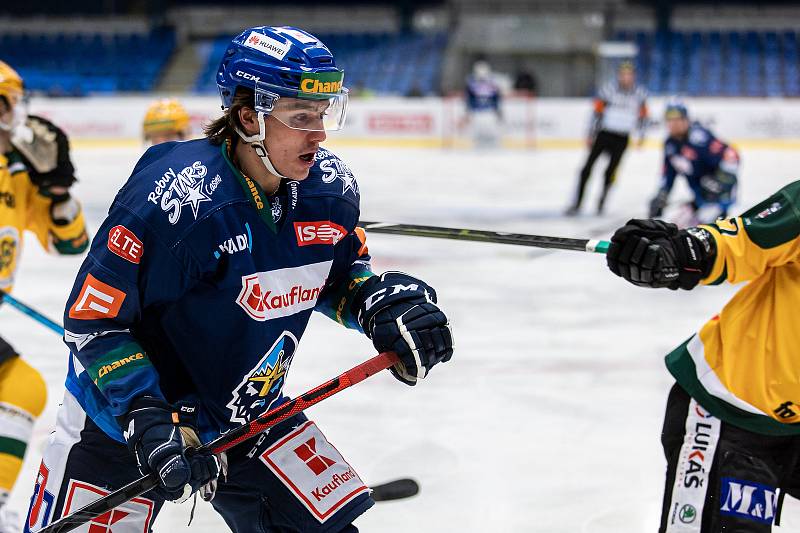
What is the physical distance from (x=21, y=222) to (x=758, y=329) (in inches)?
82.1

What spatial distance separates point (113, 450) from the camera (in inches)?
77.0

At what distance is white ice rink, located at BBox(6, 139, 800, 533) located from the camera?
3.17 metres

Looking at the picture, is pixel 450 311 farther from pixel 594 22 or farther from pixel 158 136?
pixel 594 22

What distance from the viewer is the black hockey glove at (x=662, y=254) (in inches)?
78.6

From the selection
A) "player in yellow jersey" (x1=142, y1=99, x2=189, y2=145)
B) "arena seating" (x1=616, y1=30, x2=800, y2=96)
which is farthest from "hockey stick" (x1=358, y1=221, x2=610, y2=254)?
"arena seating" (x1=616, y1=30, x2=800, y2=96)

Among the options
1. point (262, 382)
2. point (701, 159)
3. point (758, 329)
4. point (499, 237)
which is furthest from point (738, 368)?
point (701, 159)

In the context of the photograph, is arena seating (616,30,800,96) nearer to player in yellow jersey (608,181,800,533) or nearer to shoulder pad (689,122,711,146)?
shoulder pad (689,122,711,146)

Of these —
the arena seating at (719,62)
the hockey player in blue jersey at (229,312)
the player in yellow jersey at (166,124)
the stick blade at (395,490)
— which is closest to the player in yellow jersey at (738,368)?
the hockey player in blue jersey at (229,312)

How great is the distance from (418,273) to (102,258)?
4.84 meters

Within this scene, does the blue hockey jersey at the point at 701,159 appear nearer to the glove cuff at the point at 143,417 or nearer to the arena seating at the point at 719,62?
the glove cuff at the point at 143,417

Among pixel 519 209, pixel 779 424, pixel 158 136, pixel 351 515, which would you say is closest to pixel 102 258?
pixel 351 515

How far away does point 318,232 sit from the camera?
6.51 ft

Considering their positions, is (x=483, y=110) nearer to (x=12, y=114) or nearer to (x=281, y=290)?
(x=12, y=114)

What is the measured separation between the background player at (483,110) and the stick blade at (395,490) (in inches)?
496
